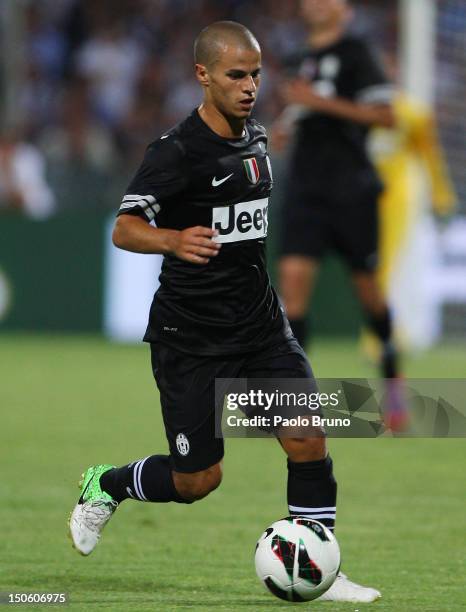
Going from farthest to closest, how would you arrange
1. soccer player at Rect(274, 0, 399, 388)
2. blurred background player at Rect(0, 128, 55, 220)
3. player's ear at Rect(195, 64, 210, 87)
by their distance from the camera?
blurred background player at Rect(0, 128, 55, 220), soccer player at Rect(274, 0, 399, 388), player's ear at Rect(195, 64, 210, 87)

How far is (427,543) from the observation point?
574cm

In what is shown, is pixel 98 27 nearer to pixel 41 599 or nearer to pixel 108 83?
pixel 108 83

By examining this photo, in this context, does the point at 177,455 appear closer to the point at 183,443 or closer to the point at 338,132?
the point at 183,443

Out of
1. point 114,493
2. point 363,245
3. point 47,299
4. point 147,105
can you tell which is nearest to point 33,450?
point 363,245

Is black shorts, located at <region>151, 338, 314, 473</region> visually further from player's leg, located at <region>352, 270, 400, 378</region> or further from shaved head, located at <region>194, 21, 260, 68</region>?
player's leg, located at <region>352, 270, 400, 378</region>

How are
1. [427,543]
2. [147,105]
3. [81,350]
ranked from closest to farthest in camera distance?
[427,543] → [81,350] → [147,105]

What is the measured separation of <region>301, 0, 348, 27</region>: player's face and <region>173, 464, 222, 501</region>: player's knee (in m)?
4.31

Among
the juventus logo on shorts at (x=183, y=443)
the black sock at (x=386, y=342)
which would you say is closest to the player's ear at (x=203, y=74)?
the juventus logo on shorts at (x=183, y=443)

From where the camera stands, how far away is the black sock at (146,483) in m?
5.16

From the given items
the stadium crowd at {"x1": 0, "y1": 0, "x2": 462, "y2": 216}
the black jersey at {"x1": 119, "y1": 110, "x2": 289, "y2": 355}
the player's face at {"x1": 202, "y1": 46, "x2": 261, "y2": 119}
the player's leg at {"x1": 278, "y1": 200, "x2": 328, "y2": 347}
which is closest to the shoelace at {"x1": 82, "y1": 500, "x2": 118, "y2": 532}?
the black jersey at {"x1": 119, "y1": 110, "x2": 289, "y2": 355}

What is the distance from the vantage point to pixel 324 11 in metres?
8.74

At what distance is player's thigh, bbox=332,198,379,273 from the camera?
28.3 ft

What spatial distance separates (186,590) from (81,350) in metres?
9.37

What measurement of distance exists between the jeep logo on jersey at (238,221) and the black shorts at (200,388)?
1.36 ft
